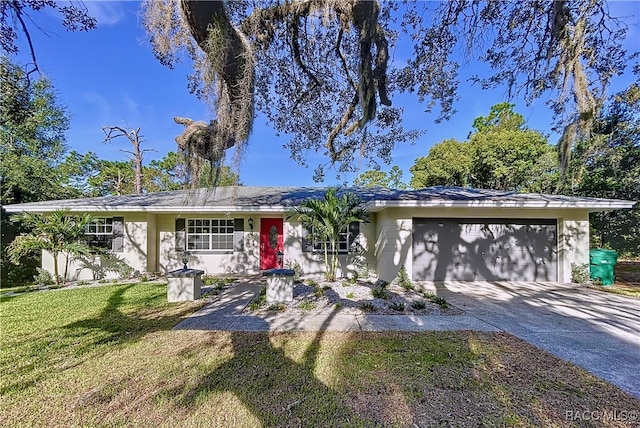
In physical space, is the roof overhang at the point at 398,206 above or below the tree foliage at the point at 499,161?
below

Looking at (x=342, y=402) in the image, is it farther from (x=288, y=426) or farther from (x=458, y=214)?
(x=458, y=214)

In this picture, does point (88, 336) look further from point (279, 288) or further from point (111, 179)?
point (111, 179)

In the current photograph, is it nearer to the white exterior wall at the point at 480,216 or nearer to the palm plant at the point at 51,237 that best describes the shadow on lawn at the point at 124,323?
the palm plant at the point at 51,237

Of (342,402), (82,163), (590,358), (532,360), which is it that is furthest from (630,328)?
(82,163)

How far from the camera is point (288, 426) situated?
209cm

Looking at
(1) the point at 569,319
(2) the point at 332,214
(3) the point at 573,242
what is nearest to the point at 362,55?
(2) the point at 332,214

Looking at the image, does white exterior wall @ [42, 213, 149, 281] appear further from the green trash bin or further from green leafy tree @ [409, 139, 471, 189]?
green leafy tree @ [409, 139, 471, 189]

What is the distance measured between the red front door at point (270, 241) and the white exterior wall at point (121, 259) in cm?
388

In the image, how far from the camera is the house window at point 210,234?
31.8 feet

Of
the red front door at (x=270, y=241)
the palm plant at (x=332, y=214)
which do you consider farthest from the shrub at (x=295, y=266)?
the palm plant at (x=332, y=214)

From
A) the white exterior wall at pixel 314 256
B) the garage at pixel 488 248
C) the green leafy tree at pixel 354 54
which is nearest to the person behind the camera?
the green leafy tree at pixel 354 54

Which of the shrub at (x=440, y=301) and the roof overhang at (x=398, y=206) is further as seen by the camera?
the roof overhang at (x=398, y=206)

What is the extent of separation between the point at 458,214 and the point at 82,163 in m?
24.2

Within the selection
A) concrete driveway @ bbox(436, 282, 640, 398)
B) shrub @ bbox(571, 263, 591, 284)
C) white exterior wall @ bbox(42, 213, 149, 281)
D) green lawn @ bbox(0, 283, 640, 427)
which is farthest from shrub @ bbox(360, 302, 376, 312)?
white exterior wall @ bbox(42, 213, 149, 281)
